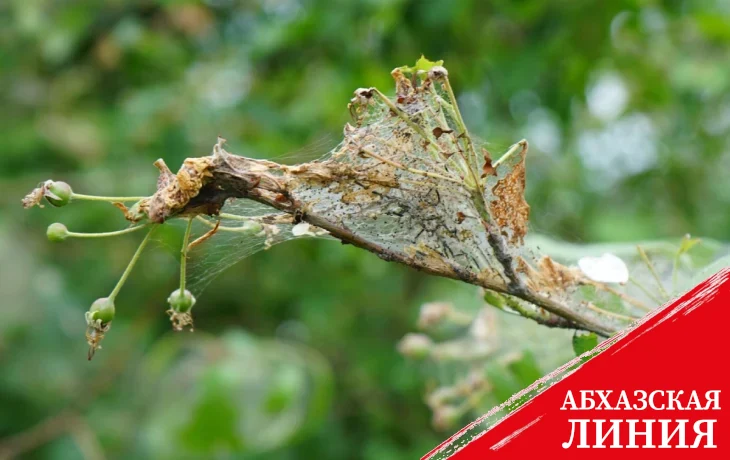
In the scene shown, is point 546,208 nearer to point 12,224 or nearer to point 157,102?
point 157,102

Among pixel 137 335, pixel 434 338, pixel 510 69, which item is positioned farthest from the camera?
pixel 137 335

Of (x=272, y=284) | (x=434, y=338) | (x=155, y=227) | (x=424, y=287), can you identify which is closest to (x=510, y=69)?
(x=434, y=338)

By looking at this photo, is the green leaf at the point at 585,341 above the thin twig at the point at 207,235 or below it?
below

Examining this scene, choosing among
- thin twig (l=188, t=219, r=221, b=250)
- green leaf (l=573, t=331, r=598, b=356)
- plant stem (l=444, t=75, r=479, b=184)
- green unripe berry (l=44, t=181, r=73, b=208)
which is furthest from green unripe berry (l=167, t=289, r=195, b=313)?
green leaf (l=573, t=331, r=598, b=356)

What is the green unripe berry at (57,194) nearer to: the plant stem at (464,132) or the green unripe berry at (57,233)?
the green unripe berry at (57,233)

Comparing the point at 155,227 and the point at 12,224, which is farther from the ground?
the point at 12,224

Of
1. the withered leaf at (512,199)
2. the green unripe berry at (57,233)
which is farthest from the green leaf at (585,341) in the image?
the green unripe berry at (57,233)

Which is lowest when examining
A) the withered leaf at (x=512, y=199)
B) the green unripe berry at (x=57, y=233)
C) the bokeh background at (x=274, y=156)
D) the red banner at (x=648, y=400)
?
the red banner at (x=648, y=400)
